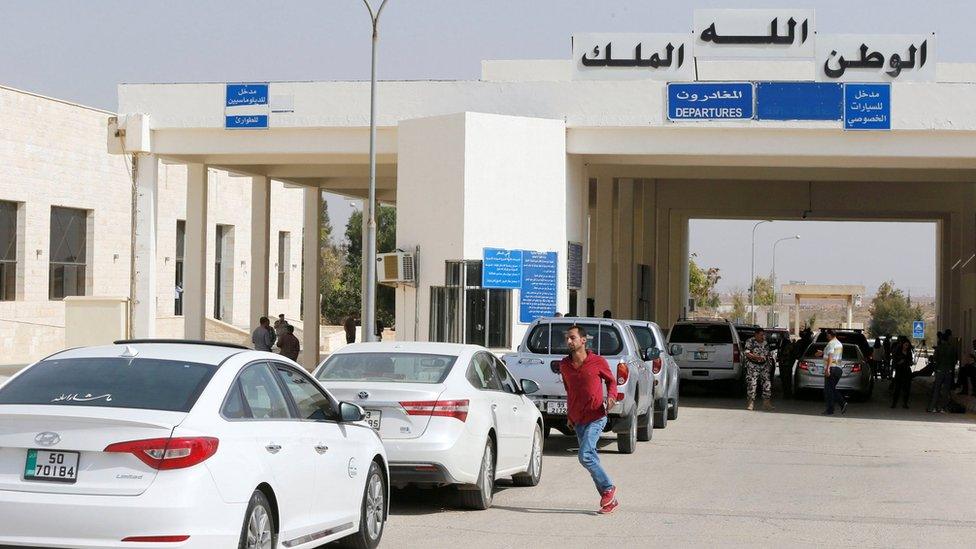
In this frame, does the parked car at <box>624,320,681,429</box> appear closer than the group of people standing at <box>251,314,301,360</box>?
Yes

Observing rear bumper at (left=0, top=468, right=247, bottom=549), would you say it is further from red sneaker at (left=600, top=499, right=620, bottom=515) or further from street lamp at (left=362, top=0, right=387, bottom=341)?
street lamp at (left=362, top=0, right=387, bottom=341)

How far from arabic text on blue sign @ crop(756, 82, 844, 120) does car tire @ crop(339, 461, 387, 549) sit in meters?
18.2

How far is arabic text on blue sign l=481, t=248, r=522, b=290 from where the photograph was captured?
25516mm

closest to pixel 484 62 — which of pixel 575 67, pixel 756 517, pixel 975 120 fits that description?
pixel 575 67

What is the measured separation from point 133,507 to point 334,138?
21.7 metres

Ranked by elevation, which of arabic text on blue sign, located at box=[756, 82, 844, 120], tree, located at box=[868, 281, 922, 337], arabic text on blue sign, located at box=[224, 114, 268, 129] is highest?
arabic text on blue sign, located at box=[756, 82, 844, 120]

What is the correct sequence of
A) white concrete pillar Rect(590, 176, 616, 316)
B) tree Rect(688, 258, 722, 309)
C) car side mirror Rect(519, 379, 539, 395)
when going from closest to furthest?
car side mirror Rect(519, 379, 539, 395) < white concrete pillar Rect(590, 176, 616, 316) < tree Rect(688, 258, 722, 309)

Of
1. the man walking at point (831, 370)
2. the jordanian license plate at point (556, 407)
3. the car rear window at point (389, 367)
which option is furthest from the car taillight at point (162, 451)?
the man walking at point (831, 370)

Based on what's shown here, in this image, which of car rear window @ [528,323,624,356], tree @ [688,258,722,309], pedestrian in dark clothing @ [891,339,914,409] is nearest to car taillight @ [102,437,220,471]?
car rear window @ [528,323,624,356]

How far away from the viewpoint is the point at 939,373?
27.2m

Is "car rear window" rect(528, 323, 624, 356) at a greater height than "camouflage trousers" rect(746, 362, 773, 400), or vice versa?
"car rear window" rect(528, 323, 624, 356)

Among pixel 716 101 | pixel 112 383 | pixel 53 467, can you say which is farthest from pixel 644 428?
pixel 53 467

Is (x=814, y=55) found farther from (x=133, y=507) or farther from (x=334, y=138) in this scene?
(x=133, y=507)

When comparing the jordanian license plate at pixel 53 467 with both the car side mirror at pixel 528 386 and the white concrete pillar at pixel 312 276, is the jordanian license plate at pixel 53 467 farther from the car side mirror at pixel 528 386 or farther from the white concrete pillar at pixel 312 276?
the white concrete pillar at pixel 312 276
